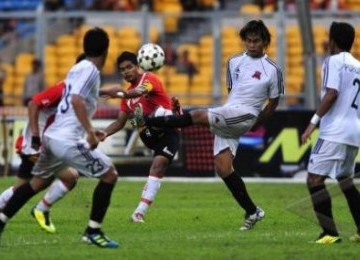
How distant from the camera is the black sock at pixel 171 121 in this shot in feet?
45.5

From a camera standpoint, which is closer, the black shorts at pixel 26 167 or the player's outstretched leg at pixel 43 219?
the player's outstretched leg at pixel 43 219

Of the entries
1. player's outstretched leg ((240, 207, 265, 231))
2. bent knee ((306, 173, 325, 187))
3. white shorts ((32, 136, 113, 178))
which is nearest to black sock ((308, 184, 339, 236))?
bent knee ((306, 173, 325, 187))

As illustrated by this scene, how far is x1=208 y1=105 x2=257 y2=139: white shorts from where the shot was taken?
1405 cm

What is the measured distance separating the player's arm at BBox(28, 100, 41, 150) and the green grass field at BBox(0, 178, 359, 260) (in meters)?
1.07

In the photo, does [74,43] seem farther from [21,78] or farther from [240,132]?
[240,132]

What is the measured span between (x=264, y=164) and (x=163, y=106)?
8899 millimetres

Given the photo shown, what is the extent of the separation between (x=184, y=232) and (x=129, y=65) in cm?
276

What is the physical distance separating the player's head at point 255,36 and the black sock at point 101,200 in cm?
311

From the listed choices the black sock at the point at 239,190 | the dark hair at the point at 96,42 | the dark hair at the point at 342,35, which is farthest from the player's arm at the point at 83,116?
the black sock at the point at 239,190

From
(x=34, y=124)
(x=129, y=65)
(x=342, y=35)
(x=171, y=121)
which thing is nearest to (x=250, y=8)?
(x=129, y=65)

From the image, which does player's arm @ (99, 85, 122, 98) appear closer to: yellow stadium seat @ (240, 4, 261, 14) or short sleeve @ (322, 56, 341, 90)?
short sleeve @ (322, 56, 341, 90)

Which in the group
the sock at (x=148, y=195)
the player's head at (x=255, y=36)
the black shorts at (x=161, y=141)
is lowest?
the sock at (x=148, y=195)

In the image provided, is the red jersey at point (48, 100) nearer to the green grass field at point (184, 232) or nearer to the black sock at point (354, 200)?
the green grass field at point (184, 232)

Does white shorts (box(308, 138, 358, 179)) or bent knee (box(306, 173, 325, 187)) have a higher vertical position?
white shorts (box(308, 138, 358, 179))
